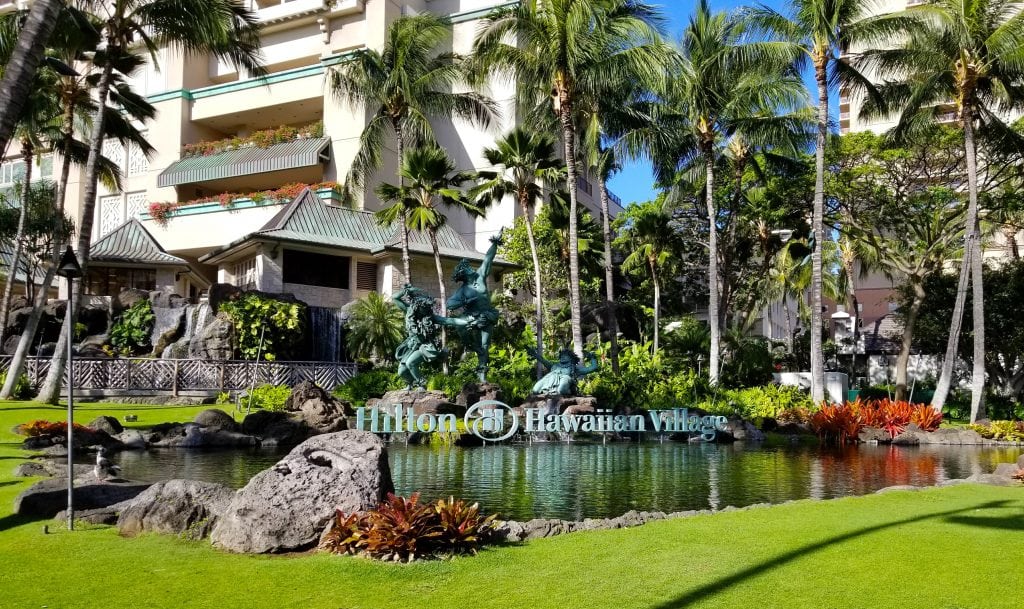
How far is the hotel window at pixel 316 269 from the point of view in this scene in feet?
113

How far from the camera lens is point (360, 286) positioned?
36.4 metres

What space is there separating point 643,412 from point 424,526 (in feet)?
54.9

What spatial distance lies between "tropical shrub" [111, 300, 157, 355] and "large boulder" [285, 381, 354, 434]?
15535mm

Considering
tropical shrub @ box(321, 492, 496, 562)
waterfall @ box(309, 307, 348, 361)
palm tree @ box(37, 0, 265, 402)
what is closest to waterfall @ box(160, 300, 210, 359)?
waterfall @ box(309, 307, 348, 361)

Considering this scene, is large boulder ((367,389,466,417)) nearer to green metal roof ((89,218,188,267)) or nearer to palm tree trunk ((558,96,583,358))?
palm tree trunk ((558,96,583,358))

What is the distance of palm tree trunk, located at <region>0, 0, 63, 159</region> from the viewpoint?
336 inches

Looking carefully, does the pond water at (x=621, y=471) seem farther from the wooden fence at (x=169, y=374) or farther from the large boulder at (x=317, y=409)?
the wooden fence at (x=169, y=374)

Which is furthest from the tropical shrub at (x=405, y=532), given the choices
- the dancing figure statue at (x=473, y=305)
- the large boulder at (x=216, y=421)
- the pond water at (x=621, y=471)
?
the dancing figure statue at (x=473, y=305)

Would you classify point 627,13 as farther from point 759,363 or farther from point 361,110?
point 361,110

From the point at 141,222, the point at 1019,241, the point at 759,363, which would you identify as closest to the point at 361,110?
the point at 141,222

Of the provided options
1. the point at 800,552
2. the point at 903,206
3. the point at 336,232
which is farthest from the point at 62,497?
the point at 903,206

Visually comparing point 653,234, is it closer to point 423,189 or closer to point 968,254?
point 423,189

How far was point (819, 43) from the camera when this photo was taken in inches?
979

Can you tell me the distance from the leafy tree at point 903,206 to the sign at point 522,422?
14673 mm
